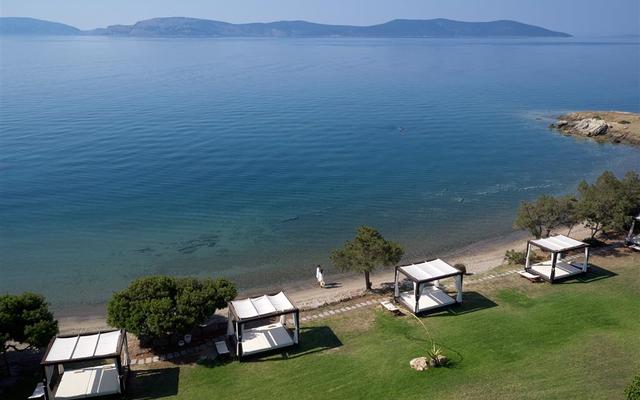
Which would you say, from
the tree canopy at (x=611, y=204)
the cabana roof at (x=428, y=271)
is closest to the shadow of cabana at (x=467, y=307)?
the cabana roof at (x=428, y=271)

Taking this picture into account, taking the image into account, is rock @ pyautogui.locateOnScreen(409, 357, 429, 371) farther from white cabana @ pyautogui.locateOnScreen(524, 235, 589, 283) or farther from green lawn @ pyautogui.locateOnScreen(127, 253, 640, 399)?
white cabana @ pyautogui.locateOnScreen(524, 235, 589, 283)

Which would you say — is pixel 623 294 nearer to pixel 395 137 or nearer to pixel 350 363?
pixel 350 363

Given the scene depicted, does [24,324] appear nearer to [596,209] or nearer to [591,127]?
[596,209]

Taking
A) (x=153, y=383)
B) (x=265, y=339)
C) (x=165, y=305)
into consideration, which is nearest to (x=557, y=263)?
(x=265, y=339)

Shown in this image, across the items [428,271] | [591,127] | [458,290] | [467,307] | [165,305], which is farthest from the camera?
[591,127]

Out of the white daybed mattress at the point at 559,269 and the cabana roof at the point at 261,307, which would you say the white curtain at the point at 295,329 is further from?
the white daybed mattress at the point at 559,269

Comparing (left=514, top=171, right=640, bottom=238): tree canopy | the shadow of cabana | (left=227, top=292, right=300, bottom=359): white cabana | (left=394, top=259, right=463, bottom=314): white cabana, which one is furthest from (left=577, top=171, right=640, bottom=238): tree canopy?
(left=227, top=292, right=300, bottom=359): white cabana
